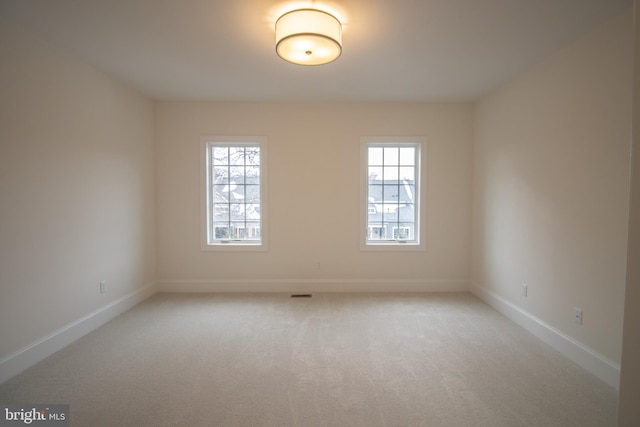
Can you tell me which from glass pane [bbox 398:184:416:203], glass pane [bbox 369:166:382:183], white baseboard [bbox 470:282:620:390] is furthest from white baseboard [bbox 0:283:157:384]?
white baseboard [bbox 470:282:620:390]

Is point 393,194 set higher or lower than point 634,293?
higher

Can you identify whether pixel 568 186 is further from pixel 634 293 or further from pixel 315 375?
pixel 315 375

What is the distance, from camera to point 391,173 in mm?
4461

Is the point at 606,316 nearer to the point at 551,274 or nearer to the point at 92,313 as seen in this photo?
the point at 551,274

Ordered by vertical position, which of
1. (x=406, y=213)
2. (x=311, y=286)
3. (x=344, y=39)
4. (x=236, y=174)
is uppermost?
(x=344, y=39)

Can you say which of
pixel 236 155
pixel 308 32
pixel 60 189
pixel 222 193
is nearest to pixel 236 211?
pixel 222 193

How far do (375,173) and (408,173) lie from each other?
1.68 feet

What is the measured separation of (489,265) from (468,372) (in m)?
1.99

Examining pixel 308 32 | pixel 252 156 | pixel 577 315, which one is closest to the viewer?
pixel 308 32

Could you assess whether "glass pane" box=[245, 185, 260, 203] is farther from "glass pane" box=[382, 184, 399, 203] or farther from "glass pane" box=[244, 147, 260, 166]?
"glass pane" box=[382, 184, 399, 203]

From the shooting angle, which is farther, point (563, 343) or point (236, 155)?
point (236, 155)

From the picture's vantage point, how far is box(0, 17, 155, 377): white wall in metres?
2.29

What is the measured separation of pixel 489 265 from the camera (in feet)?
12.8

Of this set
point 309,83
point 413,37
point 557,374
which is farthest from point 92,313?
point 557,374
